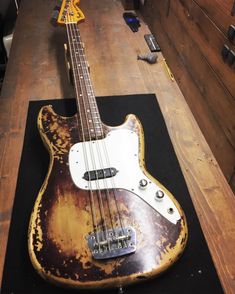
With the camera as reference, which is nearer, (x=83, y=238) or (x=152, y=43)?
(x=83, y=238)

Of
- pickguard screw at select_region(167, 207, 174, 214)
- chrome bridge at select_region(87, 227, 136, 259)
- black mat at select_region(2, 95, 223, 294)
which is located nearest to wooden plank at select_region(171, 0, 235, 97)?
black mat at select_region(2, 95, 223, 294)

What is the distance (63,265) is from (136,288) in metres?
0.18

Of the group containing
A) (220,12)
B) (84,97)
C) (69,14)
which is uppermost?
(220,12)

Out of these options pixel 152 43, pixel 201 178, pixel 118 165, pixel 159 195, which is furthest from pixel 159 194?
pixel 152 43

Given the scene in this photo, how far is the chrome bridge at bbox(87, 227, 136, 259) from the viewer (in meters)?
0.60

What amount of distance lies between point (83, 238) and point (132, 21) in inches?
49.4

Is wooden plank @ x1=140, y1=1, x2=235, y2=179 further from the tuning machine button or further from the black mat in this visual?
the tuning machine button

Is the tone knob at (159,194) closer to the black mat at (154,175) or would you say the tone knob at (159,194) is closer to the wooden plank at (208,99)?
the black mat at (154,175)

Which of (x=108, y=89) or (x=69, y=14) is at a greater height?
(x=69, y=14)

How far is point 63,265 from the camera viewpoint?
1.91 ft

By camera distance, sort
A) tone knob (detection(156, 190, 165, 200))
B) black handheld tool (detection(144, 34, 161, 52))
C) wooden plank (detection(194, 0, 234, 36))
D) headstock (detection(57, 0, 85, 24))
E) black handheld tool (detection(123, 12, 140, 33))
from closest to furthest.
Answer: tone knob (detection(156, 190, 165, 200))
wooden plank (detection(194, 0, 234, 36))
headstock (detection(57, 0, 85, 24))
black handheld tool (detection(144, 34, 161, 52))
black handheld tool (detection(123, 12, 140, 33))

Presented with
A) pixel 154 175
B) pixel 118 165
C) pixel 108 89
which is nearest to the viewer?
pixel 118 165

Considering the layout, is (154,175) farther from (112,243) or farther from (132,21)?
(132,21)

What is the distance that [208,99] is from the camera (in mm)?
942
